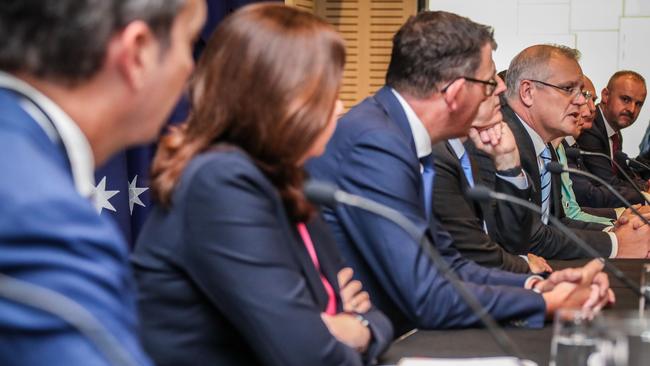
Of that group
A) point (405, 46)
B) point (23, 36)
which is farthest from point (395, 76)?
point (23, 36)

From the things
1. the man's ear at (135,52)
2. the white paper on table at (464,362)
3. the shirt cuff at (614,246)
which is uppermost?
the man's ear at (135,52)

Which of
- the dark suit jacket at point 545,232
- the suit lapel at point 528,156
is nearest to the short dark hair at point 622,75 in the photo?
the dark suit jacket at point 545,232

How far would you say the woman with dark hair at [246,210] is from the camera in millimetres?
1556

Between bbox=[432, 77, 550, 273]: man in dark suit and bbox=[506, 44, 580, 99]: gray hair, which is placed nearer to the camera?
bbox=[432, 77, 550, 273]: man in dark suit

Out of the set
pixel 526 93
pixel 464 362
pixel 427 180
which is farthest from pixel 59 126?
pixel 526 93

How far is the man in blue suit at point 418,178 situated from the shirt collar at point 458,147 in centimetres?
55

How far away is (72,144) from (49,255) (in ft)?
0.60

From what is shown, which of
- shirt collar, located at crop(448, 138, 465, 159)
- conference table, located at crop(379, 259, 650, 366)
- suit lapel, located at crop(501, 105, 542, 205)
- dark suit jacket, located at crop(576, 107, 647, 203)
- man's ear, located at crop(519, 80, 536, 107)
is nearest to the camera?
conference table, located at crop(379, 259, 650, 366)

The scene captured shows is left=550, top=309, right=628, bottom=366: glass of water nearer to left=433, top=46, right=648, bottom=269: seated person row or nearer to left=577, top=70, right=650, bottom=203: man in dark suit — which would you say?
left=433, top=46, right=648, bottom=269: seated person row

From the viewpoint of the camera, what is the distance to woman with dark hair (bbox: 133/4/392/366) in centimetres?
156

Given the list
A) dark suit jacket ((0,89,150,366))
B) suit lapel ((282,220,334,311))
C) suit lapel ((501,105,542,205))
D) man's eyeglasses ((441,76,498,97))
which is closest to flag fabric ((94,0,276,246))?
man's eyeglasses ((441,76,498,97))

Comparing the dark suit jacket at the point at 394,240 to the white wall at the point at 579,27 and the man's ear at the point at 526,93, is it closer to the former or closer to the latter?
the man's ear at the point at 526,93

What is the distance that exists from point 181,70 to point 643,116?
25.8 feet

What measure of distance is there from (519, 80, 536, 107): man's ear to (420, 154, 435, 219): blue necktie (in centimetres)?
169
